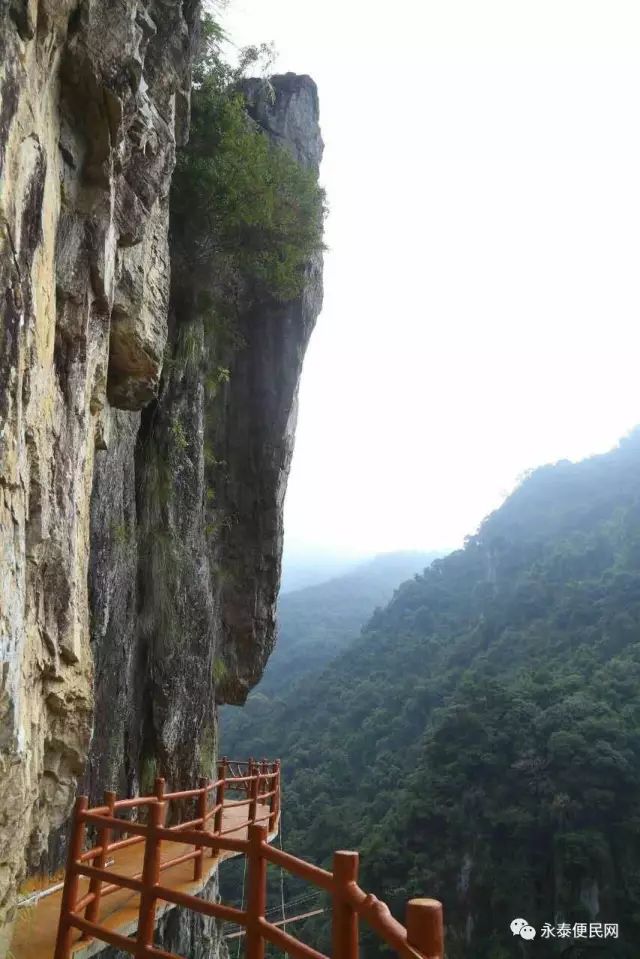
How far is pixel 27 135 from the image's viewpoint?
369 cm

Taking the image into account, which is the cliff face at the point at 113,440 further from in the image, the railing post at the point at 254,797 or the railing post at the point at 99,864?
the railing post at the point at 254,797

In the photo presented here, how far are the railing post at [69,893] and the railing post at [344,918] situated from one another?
2369 millimetres

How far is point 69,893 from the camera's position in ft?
12.9

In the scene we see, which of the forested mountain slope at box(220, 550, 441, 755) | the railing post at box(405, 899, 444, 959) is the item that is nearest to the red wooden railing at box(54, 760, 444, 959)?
the railing post at box(405, 899, 444, 959)

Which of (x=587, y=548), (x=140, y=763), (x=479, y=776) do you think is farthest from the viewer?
(x=587, y=548)

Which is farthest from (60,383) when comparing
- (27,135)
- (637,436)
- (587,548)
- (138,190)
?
(637,436)

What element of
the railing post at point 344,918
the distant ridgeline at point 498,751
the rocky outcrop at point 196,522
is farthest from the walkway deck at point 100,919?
the distant ridgeline at point 498,751

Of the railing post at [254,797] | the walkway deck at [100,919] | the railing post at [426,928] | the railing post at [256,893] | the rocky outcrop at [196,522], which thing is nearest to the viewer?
the railing post at [426,928]

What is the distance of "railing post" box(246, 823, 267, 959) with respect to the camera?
2.62 meters

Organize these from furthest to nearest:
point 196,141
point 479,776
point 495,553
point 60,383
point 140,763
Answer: point 495,553, point 479,776, point 196,141, point 140,763, point 60,383

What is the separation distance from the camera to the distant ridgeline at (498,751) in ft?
81.8

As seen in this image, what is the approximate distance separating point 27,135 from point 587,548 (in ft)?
189

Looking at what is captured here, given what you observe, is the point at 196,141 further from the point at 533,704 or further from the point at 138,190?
the point at 533,704

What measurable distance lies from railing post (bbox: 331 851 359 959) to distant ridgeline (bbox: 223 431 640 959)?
83.2ft
